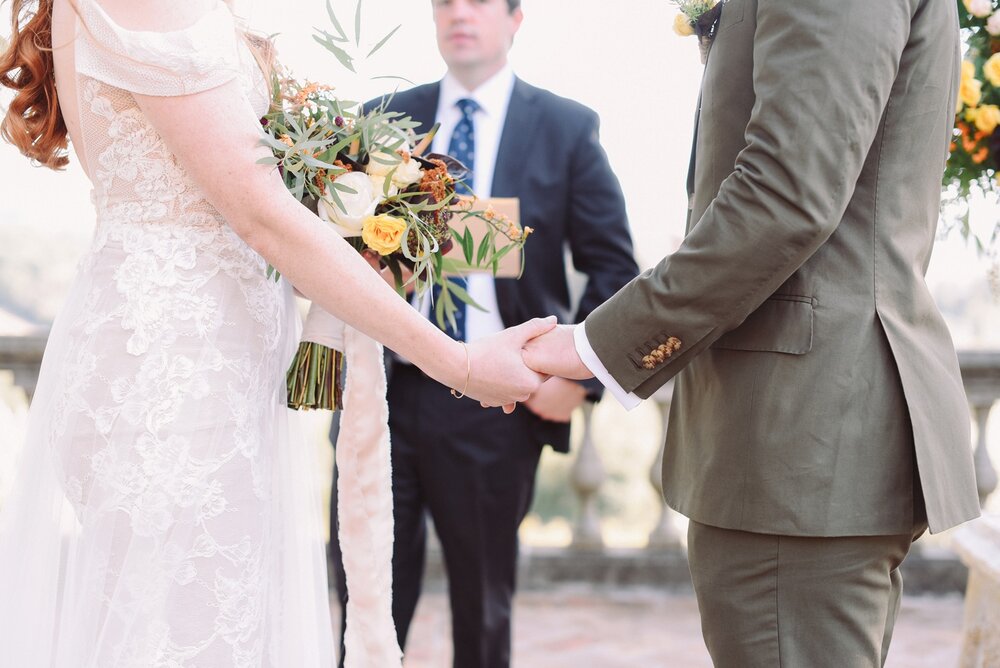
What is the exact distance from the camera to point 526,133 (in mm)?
3312

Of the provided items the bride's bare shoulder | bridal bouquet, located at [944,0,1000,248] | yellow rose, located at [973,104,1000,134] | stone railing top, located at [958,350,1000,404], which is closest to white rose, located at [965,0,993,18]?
bridal bouquet, located at [944,0,1000,248]

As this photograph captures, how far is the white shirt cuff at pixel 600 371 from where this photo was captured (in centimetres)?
203

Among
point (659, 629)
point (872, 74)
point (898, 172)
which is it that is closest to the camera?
point (872, 74)

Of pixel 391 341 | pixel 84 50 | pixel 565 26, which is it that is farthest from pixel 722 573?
pixel 565 26

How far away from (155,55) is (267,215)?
1.12ft

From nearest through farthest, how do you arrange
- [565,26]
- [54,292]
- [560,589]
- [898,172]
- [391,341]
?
[898,172] < [391,341] < [560,589] < [565,26] < [54,292]

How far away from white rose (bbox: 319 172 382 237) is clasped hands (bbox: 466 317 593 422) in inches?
15.5

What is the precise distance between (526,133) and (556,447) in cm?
105

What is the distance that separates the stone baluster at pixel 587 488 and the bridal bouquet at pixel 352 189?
8.41 ft

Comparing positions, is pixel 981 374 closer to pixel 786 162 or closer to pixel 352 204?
pixel 786 162

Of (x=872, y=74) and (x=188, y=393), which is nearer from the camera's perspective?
(x=872, y=74)

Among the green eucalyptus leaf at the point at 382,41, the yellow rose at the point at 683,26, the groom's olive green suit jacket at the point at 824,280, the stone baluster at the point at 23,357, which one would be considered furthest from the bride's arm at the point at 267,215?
the stone baluster at the point at 23,357

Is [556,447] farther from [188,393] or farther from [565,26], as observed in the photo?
[565,26]

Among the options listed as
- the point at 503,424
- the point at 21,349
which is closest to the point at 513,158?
the point at 503,424
